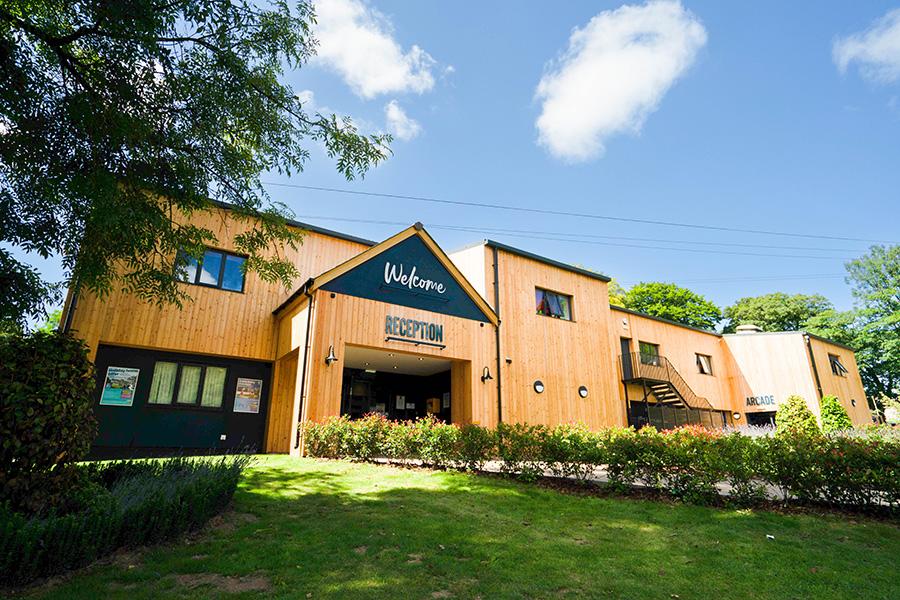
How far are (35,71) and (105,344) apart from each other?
7268 mm

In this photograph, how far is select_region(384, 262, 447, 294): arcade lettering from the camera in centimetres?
1323

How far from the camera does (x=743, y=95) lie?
1269 centimetres

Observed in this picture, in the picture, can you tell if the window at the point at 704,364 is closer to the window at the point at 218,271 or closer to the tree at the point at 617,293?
the tree at the point at 617,293

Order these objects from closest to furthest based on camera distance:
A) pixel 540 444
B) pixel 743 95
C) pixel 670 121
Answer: pixel 540 444 < pixel 743 95 < pixel 670 121

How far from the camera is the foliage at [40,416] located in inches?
151

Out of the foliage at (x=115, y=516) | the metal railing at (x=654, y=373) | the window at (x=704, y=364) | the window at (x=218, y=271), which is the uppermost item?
the window at (x=218, y=271)

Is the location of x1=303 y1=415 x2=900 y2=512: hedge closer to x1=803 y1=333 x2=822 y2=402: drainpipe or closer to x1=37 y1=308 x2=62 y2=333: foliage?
x1=37 y1=308 x2=62 y2=333: foliage

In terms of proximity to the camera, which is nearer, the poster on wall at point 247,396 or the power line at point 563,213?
the poster on wall at point 247,396

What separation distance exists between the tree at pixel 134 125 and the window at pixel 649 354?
1840cm

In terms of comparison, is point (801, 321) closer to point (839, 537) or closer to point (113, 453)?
point (839, 537)

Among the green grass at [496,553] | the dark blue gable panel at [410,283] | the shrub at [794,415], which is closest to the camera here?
the green grass at [496,553]

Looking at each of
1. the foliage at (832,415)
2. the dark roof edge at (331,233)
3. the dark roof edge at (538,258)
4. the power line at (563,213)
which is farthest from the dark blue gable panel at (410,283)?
the foliage at (832,415)

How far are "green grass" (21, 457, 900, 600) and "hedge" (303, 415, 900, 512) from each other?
0.55m

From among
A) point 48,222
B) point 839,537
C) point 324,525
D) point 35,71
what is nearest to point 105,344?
point 48,222
